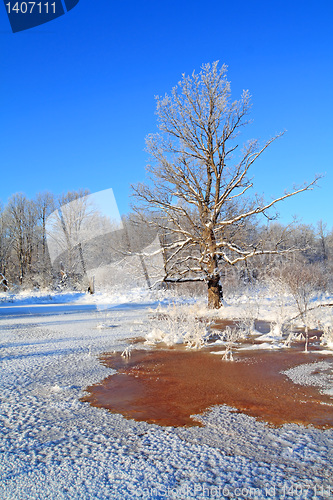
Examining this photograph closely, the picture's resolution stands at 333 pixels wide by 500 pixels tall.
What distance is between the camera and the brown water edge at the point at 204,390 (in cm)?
347

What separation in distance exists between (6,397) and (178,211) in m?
11.0

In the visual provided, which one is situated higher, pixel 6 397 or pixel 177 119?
pixel 177 119

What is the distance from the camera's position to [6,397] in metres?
3.95

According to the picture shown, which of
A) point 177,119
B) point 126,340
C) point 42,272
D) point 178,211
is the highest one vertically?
point 177,119

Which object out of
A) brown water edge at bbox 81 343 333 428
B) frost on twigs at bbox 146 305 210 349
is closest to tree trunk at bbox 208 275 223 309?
frost on twigs at bbox 146 305 210 349

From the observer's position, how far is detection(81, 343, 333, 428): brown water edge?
3.47 metres

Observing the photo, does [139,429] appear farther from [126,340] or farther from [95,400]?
[126,340]

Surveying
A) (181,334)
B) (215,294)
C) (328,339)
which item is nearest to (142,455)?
(181,334)

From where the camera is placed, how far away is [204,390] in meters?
4.30

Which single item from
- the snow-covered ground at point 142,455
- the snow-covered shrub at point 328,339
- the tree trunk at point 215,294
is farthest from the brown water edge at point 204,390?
the tree trunk at point 215,294

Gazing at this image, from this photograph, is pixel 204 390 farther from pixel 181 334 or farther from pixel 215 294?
pixel 215 294

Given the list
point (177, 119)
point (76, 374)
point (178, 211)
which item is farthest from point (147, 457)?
point (177, 119)

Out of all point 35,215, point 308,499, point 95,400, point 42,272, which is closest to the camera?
point 308,499

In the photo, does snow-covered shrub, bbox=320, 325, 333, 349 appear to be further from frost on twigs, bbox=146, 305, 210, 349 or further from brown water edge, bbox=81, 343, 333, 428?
frost on twigs, bbox=146, 305, 210, 349
